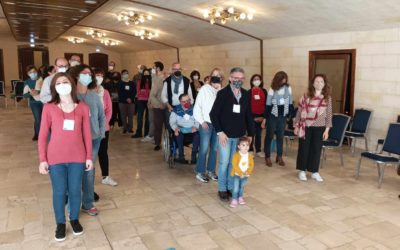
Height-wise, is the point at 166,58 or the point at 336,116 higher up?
the point at 166,58

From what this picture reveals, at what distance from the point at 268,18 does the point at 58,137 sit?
533 centimetres

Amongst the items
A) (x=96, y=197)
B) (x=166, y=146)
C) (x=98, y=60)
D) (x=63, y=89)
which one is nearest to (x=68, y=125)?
(x=63, y=89)

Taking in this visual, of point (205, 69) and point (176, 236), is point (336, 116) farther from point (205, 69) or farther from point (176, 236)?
point (205, 69)

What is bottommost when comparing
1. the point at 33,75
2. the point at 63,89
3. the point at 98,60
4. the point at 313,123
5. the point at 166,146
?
the point at 166,146

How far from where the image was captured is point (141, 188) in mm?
4453

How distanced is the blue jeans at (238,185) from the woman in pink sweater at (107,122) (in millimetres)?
1508

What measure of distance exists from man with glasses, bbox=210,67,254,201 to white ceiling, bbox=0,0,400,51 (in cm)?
260

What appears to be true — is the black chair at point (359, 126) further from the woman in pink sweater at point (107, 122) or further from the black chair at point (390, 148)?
the woman in pink sweater at point (107, 122)

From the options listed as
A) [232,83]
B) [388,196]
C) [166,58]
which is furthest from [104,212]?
[166,58]

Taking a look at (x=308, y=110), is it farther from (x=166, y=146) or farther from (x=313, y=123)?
(x=166, y=146)

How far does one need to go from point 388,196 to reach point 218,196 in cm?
200

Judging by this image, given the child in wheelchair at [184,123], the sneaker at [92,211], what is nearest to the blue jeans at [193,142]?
the child in wheelchair at [184,123]

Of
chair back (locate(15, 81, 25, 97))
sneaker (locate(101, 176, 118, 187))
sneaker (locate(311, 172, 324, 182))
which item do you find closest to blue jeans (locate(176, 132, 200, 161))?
sneaker (locate(101, 176, 118, 187))

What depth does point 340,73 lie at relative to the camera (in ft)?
22.4
